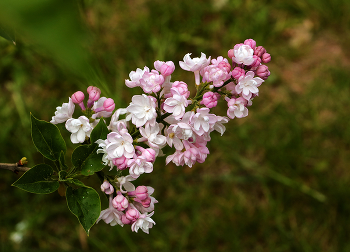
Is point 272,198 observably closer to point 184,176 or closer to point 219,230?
point 219,230

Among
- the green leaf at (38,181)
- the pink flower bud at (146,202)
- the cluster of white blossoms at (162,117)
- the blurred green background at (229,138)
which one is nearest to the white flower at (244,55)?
the cluster of white blossoms at (162,117)

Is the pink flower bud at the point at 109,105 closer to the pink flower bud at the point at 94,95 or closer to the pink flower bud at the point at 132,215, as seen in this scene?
the pink flower bud at the point at 94,95

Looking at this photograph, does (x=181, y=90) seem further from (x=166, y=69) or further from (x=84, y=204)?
(x=84, y=204)

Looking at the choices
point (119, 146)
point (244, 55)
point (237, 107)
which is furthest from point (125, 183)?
point (244, 55)

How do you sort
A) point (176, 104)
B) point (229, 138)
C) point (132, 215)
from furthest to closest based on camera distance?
point (229, 138) → point (132, 215) → point (176, 104)

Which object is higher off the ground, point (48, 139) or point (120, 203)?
point (48, 139)
